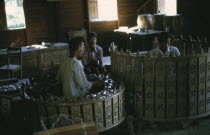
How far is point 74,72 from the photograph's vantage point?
15.5ft

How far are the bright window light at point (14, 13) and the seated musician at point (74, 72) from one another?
8.28 m

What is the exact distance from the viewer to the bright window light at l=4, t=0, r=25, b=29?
1220 cm

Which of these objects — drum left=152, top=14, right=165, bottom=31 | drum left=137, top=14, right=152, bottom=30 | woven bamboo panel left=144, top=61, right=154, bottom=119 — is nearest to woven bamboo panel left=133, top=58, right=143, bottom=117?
woven bamboo panel left=144, top=61, right=154, bottom=119

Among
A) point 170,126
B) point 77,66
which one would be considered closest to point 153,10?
point 170,126

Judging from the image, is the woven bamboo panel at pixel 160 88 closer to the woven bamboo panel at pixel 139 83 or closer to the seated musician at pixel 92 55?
the woven bamboo panel at pixel 139 83

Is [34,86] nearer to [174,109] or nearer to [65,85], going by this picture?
[65,85]

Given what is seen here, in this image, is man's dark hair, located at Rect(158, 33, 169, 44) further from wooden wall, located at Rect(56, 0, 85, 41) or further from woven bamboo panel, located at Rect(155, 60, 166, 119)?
wooden wall, located at Rect(56, 0, 85, 41)

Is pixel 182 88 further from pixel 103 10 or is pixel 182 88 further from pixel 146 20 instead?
pixel 103 10

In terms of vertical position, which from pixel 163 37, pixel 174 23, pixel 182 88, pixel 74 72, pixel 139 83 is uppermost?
pixel 174 23

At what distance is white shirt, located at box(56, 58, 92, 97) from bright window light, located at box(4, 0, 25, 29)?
824cm

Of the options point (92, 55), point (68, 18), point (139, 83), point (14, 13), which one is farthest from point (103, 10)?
point (139, 83)

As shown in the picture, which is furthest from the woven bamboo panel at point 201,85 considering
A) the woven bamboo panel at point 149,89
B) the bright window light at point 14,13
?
the bright window light at point 14,13

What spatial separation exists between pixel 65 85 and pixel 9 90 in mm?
1546

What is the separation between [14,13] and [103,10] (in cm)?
408
